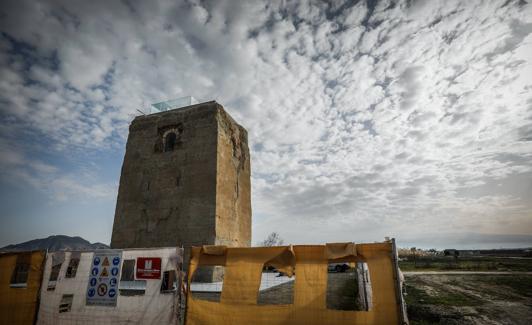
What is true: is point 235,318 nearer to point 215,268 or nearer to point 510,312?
point 510,312

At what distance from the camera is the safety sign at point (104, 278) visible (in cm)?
594

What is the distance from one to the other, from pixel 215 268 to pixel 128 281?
17.2 feet

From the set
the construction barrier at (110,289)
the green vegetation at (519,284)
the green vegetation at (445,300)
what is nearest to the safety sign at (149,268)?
the construction barrier at (110,289)

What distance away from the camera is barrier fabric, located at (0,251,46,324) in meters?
6.60

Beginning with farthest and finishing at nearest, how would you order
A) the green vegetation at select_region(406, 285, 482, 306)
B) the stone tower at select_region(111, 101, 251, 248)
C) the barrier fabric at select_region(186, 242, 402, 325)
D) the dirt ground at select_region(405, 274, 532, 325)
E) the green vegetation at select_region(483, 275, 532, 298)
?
the stone tower at select_region(111, 101, 251, 248) < the green vegetation at select_region(483, 275, 532, 298) < the green vegetation at select_region(406, 285, 482, 306) < the dirt ground at select_region(405, 274, 532, 325) < the barrier fabric at select_region(186, 242, 402, 325)

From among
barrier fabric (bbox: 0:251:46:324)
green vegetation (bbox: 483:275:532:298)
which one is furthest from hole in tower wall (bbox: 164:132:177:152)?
green vegetation (bbox: 483:275:532:298)

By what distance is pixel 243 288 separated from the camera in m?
5.43

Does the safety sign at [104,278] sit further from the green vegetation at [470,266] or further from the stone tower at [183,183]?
the green vegetation at [470,266]

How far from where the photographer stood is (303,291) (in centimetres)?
512

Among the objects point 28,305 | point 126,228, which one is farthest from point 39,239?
point 28,305

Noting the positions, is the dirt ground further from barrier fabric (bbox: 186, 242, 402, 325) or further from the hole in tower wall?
the hole in tower wall

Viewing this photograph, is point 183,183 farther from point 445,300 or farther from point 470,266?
point 470,266

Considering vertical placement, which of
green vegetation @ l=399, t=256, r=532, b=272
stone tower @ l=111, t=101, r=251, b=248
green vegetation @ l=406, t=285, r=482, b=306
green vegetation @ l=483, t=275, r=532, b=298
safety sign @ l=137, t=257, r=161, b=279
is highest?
stone tower @ l=111, t=101, r=251, b=248

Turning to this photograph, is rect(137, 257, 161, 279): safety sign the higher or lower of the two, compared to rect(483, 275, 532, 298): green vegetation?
higher
